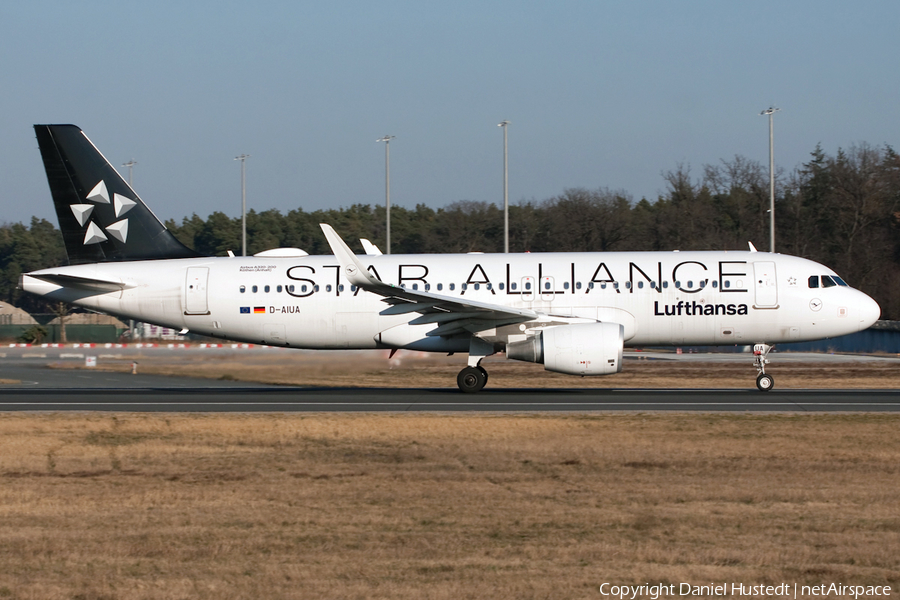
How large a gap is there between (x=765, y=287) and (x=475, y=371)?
23.8 feet

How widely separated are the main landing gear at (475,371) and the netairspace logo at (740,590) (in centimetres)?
1539

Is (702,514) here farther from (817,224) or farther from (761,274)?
(817,224)

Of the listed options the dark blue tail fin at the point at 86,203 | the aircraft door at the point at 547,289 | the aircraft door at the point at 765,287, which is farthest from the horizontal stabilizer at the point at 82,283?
the aircraft door at the point at 765,287

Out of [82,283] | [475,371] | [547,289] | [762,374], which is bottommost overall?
[762,374]

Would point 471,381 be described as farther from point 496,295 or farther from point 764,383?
point 764,383

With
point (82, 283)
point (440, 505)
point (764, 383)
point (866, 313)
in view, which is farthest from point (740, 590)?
point (82, 283)

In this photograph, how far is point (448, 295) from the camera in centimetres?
2341

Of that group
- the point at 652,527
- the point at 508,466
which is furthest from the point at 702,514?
the point at 508,466

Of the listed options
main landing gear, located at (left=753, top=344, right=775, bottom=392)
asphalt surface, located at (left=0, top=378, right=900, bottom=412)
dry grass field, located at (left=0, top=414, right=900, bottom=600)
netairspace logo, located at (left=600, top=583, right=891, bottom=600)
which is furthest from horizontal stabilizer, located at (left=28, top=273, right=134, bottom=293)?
netairspace logo, located at (left=600, top=583, right=891, bottom=600)

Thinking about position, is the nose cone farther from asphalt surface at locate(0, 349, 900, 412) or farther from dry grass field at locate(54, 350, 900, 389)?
dry grass field at locate(54, 350, 900, 389)

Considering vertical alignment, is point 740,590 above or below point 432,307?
below

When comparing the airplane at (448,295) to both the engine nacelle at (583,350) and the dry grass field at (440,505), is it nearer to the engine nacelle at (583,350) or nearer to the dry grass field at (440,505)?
the engine nacelle at (583,350)

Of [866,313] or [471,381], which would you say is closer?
[866,313]

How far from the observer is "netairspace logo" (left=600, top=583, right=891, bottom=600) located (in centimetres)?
739
